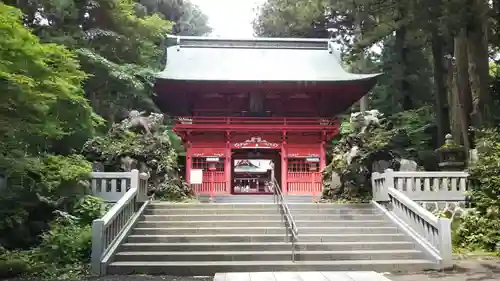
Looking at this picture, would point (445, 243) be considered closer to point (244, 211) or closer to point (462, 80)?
point (244, 211)

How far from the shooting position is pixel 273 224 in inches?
432

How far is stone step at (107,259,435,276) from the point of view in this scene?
8719 millimetres

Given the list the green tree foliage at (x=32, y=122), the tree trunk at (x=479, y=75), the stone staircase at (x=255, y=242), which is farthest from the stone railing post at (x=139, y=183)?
the tree trunk at (x=479, y=75)

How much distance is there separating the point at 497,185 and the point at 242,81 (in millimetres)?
11126

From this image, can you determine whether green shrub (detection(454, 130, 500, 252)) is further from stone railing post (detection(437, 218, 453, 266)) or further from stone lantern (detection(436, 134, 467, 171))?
stone railing post (detection(437, 218, 453, 266))

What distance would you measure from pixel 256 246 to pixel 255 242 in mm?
283

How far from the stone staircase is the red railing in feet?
26.2

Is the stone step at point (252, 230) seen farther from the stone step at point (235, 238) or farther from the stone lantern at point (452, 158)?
the stone lantern at point (452, 158)

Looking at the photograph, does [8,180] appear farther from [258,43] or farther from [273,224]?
[258,43]

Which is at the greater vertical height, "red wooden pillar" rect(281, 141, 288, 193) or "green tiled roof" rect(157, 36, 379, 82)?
"green tiled roof" rect(157, 36, 379, 82)

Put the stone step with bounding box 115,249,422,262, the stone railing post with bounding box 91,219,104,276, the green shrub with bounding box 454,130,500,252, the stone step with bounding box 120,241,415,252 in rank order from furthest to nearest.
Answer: the green shrub with bounding box 454,130,500,252 → the stone step with bounding box 120,241,415,252 → the stone step with bounding box 115,249,422,262 → the stone railing post with bounding box 91,219,104,276

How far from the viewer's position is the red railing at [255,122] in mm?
19859

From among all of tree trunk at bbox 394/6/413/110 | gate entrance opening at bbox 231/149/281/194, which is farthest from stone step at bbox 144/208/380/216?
tree trunk at bbox 394/6/413/110

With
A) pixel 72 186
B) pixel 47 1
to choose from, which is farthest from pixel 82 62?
pixel 72 186
